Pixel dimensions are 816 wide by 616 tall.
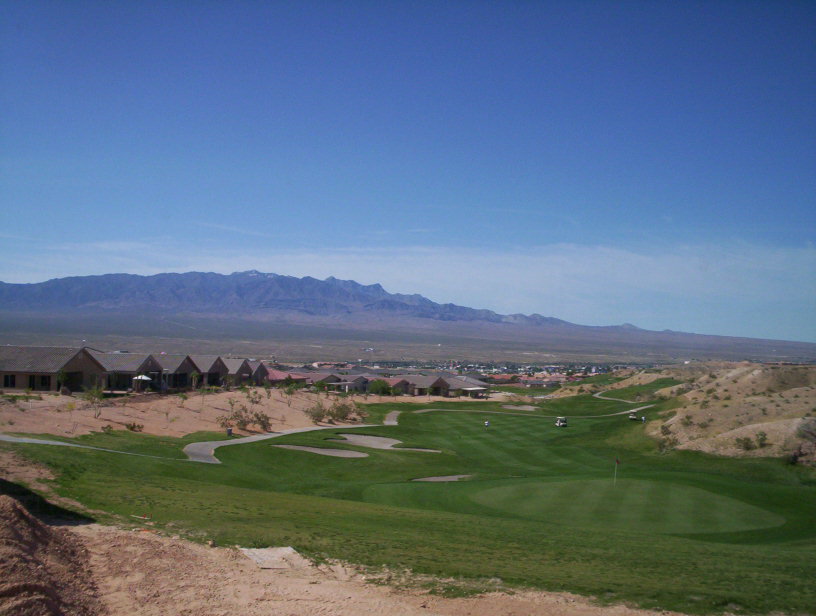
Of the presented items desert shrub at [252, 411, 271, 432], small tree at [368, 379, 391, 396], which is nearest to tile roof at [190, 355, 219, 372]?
small tree at [368, 379, 391, 396]

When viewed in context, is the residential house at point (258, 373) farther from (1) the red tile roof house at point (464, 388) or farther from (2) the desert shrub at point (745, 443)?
(2) the desert shrub at point (745, 443)

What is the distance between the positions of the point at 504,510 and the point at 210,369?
2407 inches

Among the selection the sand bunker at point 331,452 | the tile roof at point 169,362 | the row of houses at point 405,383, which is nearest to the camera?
the sand bunker at point 331,452

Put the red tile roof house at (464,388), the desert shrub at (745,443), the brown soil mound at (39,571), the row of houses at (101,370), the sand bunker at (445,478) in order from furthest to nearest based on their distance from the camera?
the red tile roof house at (464,388)
the row of houses at (101,370)
the desert shrub at (745,443)
the sand bunker at (445,478)
the brown soil mound at (39,571)

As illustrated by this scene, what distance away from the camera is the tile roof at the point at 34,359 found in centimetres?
5609

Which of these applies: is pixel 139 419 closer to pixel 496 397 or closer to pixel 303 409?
pixel 303 409

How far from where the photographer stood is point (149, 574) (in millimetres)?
10578

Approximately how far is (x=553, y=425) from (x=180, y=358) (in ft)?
133

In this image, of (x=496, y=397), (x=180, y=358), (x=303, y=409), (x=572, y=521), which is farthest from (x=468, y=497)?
(x=496, y=397)

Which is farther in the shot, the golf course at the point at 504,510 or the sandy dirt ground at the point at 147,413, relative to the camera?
the sandy dirt ground at the point at 147,413

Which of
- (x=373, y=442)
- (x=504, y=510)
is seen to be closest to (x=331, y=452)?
(x=373, y=442)

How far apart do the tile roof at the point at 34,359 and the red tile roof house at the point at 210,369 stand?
67.7 ft

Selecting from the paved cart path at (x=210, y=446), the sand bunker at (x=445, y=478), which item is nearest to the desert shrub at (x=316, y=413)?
the paved cart path at (x=210, y=446)

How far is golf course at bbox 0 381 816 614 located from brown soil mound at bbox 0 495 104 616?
314cm
